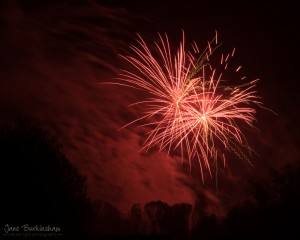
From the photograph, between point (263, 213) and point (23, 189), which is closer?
A: point (23, 189)

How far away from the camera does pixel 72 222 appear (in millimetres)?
36750

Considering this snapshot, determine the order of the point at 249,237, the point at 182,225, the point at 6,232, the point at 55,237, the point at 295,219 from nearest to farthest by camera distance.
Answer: the point at 6,232 → the point at 55,237 → the point at 295,219 → the point at 249,237 → the point at 182,225

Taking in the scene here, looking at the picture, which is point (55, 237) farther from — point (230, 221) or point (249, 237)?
point (230, 221)

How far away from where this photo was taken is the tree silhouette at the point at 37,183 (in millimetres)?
32906

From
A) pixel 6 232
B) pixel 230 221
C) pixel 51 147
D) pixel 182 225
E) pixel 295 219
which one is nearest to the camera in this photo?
pixel 6 232

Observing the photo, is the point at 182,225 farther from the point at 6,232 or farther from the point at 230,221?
the point at 6,232

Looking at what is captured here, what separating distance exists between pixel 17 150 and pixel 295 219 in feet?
95.2

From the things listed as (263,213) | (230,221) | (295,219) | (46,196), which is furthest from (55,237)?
(230,221)

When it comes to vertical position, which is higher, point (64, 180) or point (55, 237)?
point (64, 180)

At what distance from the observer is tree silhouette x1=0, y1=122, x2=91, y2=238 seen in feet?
108

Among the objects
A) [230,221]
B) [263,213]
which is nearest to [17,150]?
[263,213]

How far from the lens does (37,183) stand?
3422 centimetres

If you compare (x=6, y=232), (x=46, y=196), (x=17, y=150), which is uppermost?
(x=17, y=150)

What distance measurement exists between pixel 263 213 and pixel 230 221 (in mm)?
8708
